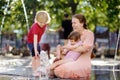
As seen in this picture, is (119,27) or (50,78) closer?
(50,78)

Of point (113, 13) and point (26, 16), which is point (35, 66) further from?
point (113, 13)

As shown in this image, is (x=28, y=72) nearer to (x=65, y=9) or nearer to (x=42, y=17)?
(x=42, y=17)

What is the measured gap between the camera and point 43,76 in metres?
6.93

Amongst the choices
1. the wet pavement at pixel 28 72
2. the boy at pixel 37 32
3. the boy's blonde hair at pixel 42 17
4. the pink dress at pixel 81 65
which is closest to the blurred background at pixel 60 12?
the wet pavement at pixel 28 72

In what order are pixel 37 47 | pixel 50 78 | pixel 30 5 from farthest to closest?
pixel 30 5 < pixel 37 47 < pixel 50 78

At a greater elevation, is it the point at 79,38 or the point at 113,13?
the point at 79,38

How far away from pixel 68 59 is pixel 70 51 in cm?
14

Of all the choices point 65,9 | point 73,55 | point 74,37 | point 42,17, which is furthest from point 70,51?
point 65,9

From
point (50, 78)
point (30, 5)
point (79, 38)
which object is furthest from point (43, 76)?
point (30, 5)

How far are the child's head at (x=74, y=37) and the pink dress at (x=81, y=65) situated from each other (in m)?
0.08

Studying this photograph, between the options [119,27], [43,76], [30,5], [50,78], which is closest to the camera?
[50,78]

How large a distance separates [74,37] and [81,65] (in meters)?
0.47

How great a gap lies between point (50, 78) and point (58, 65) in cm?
25

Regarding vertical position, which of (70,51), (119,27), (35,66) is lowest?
(119,27)
